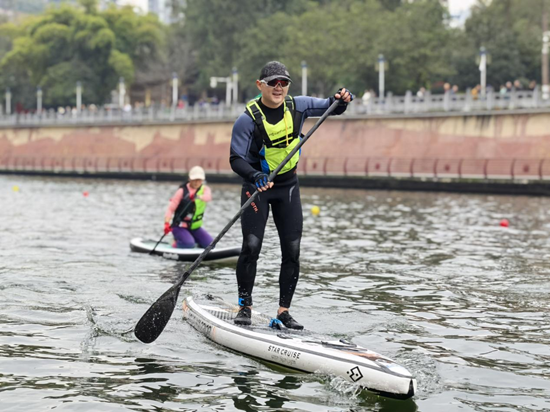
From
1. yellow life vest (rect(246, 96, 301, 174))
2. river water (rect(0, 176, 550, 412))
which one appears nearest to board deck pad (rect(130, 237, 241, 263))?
river water (rect(0, 176, 550, 412))

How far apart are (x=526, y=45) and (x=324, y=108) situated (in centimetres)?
6283

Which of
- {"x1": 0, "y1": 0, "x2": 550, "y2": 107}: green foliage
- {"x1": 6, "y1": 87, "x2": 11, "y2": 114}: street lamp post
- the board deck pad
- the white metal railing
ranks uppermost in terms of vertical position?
{"x1": 0, "y1": 0, "x2": 550, "y2": 107}: green foliage

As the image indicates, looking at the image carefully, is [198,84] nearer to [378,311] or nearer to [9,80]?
[9,80]

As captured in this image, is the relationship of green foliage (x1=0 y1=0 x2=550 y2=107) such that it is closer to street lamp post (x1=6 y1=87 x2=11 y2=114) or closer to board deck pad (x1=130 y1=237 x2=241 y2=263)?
street lamp post (x1=6 y1=87 x2=11 y2=114)

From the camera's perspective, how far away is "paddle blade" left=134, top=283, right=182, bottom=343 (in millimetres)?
9375

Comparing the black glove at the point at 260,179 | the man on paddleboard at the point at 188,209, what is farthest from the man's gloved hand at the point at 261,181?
the man on paddleboard at the point at 188,209

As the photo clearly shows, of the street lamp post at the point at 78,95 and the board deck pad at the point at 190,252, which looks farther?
the street lamp post at the point at 78,95

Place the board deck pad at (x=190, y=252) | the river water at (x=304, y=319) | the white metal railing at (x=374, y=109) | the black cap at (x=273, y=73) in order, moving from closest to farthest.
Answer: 1. the river water at (x=304, y=319)
2. the black cap at (x=273, y=73)
3. the board deck pad at (x=190, y=252)
4. the white metal railing at (x=374, y=109)

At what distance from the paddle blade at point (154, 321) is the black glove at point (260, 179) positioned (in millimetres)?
1564

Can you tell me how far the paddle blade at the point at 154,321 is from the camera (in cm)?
938

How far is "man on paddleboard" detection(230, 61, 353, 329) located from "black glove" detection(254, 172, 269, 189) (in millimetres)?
49

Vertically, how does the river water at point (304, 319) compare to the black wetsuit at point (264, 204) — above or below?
below

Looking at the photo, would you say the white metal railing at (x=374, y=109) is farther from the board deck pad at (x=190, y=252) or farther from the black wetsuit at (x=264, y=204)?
the black wetsuit at (x=264, y=204)

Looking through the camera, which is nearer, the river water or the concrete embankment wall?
the river water
